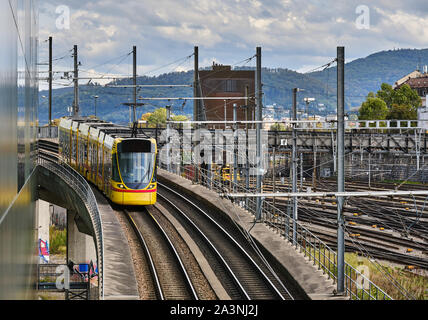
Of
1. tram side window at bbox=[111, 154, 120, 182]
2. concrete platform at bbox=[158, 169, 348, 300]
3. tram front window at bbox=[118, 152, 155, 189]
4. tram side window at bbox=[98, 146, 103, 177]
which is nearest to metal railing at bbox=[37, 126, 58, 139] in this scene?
tram side window at bbox=[98, 146, 103, 177]

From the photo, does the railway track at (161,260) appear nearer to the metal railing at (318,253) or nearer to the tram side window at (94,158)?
the metal railing at (318,253)

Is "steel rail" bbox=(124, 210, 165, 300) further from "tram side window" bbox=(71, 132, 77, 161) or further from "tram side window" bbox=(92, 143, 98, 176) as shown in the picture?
"tram side window" bbox=(71, 132, 77, 161)

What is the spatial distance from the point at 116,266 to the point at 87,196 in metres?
7.06

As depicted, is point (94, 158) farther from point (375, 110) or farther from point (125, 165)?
point (375, 110)

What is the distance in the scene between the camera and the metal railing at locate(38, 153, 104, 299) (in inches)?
598

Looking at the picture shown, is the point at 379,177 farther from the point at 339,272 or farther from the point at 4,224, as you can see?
the point at 4,224

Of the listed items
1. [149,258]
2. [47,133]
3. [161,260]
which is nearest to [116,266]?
[149,258]

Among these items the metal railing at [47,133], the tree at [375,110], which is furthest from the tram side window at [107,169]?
the tree at [375,110]

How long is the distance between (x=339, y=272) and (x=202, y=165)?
19.2m

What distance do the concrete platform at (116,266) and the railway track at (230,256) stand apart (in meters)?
2.40

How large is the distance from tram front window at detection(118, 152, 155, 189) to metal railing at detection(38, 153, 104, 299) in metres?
1.37

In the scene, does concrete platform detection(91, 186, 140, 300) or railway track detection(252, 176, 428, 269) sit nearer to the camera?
concrete platform detection(91, 186, 140, 300)

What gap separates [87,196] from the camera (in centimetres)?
2112

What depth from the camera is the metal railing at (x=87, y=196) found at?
15.2 metres
